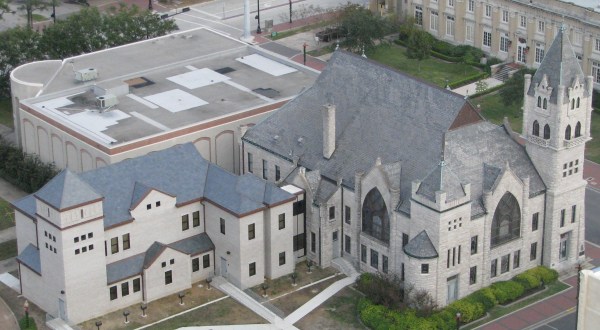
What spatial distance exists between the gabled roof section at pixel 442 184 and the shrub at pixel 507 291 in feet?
33.3

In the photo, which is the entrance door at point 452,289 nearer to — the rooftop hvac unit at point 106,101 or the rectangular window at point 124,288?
the rectangular window at point 124,288

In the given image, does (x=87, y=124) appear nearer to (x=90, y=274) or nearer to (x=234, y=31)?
(x=90, y=274)

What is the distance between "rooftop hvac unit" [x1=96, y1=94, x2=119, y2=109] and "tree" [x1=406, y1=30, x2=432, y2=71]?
1847 inches

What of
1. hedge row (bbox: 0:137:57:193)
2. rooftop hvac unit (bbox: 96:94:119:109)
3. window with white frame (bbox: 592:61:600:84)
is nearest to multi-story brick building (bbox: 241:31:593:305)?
rooftop hvac unit (bbox: 96:94:119:109)

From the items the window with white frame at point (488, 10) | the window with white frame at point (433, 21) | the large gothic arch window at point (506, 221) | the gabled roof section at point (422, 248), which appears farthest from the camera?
the window with white frame at point (433, 21)

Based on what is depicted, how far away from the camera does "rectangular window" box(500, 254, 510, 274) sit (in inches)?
4756

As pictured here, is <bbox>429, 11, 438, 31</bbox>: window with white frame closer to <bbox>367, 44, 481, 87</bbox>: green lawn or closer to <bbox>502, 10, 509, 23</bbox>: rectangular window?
<bbox>367, 44, 481, 87</bbox>: green lawn

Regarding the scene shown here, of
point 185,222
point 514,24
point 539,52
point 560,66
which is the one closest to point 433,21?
point 514,24

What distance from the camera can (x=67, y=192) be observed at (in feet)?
368

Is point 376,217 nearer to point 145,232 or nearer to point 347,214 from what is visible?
point 347,214

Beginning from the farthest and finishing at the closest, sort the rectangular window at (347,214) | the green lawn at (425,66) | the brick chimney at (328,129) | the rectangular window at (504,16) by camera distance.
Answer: the rectangular window at (504,16), the green lawn at (425,66), the rectangular window at (347,214), the brick chimney at (328,129)

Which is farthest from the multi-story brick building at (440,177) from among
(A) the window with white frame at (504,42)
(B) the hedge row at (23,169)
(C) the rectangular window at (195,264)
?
(A) the window with white frame at (504,42)

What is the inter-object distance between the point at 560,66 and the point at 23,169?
5652 cm

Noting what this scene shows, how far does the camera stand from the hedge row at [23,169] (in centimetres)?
13912
